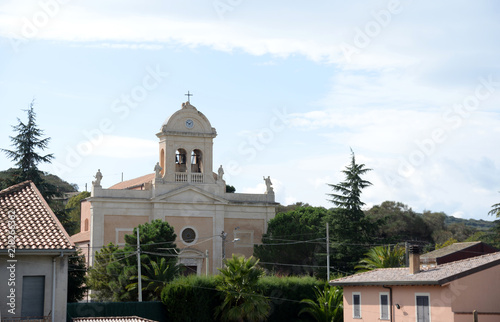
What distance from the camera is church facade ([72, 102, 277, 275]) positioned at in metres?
55.2

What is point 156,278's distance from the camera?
4412 cm

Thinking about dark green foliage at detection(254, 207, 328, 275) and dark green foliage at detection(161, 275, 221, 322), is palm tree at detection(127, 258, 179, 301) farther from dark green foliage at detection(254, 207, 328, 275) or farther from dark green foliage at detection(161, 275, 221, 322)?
dark green foliage at detection(254, 207, 328, 275)

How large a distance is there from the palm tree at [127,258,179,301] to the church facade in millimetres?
10271

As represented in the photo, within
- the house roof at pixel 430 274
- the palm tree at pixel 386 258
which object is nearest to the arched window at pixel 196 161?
the palm tree at pixel 386 258

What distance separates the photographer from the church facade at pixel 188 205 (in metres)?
55.2

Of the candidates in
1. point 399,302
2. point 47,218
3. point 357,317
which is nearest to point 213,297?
point 357,317

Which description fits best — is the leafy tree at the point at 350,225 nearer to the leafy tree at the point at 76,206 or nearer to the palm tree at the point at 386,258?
the palm tree at the point at 386,258

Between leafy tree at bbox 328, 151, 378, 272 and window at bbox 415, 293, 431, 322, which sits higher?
leafy tree at bbox 328, 151, 378, 272

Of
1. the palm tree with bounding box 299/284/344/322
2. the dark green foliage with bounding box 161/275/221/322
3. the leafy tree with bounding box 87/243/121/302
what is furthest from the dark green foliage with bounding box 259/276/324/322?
the leafy tree with bounding box 87/243/121/302

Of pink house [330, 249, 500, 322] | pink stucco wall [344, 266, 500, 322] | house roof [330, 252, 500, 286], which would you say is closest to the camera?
pink stucco wall [344, 266, 500, 322]

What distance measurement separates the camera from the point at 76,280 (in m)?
44.2

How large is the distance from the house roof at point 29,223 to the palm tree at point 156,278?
17617 millimetres

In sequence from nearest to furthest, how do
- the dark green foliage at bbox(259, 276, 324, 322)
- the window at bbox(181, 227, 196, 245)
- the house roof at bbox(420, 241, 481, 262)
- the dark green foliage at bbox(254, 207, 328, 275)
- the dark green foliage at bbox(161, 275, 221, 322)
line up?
the dark green foliage at bbox(161, 275, 221, 322), the dark green foliage at bbox(259, 276, 324, 322), the house roof at bbox(420, 241, 481, 262), the window at bbox(181, 227, 196, 245), the dark green foliage at bbox(254, 207, 328, 275)

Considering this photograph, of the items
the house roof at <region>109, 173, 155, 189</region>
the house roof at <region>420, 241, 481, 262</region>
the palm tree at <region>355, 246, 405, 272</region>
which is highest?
the house roof at <region>109, 173, 155, 189</region>
